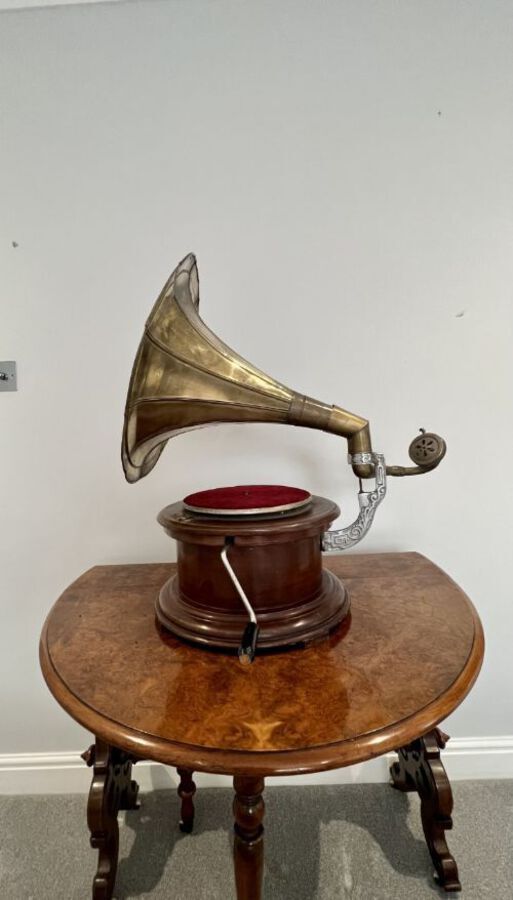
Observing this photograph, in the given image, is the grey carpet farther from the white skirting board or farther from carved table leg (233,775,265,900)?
carved table leg (233,775,265,900)

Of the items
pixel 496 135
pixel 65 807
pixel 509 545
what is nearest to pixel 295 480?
pixel 509 545

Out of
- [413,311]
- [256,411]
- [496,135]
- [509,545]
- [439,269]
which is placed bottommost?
[509,545]

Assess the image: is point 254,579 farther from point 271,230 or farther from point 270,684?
point 271,230

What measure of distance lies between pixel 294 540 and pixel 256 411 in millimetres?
229

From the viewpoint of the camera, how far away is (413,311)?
114 centimetres

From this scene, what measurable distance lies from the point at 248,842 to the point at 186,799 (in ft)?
2.14

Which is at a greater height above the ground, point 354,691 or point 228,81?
point 228,81

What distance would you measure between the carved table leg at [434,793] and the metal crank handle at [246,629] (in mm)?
631

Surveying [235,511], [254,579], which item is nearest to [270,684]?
[254,579]

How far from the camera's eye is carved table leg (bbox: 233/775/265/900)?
0.64m

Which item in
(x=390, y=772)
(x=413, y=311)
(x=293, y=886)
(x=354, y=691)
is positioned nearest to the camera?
(x=354, y=691)

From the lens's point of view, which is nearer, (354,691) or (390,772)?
(354,691)

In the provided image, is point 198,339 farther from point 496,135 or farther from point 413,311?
point 496,135

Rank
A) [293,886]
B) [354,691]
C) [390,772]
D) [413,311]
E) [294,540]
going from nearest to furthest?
1. [354,691]
2. [294,540]
3. [293,886]
4. [413,311]
5. [390,772]
